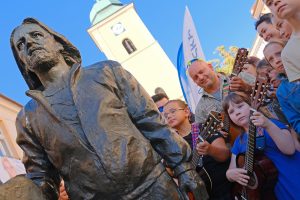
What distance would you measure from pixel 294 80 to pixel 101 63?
45.9 inches

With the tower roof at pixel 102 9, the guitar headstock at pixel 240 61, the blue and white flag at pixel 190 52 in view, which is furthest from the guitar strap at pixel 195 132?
the tower roof at pixel 102 9

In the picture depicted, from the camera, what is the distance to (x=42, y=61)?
275cm

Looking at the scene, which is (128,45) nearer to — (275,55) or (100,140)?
(275,55)

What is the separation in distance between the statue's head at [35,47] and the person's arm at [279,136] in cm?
140

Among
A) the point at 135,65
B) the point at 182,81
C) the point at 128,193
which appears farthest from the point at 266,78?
the point at 135,65

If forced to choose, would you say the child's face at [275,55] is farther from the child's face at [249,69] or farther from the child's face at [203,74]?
the child's face at [203,74]

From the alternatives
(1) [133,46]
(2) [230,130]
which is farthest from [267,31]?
(1) [133,46]

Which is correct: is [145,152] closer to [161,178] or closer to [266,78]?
[161,178]

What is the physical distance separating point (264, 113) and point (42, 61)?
182 cm

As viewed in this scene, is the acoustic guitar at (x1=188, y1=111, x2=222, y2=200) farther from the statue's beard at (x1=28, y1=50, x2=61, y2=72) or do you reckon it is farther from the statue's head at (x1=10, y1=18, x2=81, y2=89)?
the statue's beard at (x1=28, y1=50, x2=61, y2=72)

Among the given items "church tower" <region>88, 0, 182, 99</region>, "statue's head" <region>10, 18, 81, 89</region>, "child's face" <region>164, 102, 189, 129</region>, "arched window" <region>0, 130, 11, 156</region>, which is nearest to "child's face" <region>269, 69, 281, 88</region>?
"child's face" <region>164, 102, 189, 129</region>

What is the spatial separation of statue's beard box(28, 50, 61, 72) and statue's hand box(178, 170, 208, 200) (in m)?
1.06

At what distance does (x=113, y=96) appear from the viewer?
265 centimetres

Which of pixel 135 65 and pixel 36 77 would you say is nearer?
pixel 36 77
